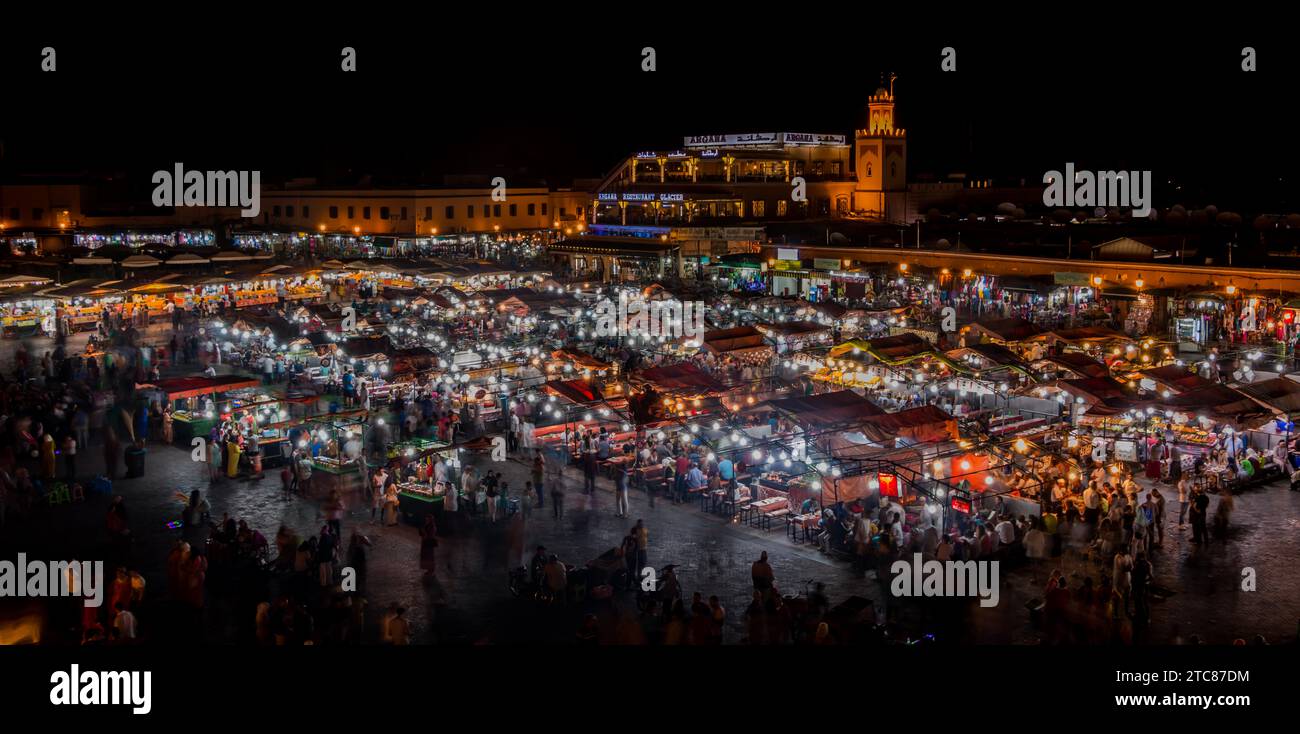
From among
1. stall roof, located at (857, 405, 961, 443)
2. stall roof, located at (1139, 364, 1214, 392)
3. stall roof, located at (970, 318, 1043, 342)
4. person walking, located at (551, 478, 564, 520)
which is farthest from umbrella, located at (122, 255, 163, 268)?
stall roof, located at (1139, 364, 1214, 392)

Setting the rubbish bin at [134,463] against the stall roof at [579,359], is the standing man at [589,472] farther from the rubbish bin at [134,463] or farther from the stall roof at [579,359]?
the rubbish bin at [134,463]

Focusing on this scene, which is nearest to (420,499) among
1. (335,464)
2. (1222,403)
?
(335,464)

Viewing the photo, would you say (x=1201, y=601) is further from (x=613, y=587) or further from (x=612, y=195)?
(x=612, y=195)

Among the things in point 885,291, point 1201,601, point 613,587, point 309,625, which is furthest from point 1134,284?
point 309,625

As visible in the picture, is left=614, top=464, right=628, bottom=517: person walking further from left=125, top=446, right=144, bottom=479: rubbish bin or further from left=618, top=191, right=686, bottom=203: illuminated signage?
left=618, top=191, right=686, bottom=203: illuminated signage

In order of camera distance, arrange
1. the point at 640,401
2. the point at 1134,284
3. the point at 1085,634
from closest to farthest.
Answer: the point at 1085,634 < the point at 640,401 < the point at 1134,284

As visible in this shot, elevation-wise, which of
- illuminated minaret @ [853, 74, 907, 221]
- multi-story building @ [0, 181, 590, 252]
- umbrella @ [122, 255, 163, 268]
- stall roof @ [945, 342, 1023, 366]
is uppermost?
illuminated minaret @ [853, 74, 907, 221]

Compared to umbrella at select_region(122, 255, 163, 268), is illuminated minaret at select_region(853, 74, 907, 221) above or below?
above
